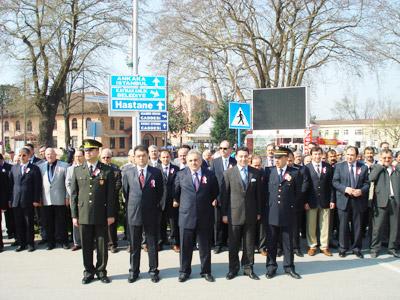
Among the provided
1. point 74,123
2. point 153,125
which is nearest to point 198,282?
point 153,125

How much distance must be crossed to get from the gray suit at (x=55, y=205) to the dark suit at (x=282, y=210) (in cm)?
400

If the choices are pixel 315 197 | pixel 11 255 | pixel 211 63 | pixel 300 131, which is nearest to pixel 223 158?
pixel 315 197

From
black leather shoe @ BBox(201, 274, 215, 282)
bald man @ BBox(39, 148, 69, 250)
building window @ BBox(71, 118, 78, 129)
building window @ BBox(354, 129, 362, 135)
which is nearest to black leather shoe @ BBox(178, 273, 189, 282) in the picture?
black leather shoe @ BBox(201, 274, 215, 282)

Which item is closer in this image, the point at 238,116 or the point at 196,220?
the point at 196,220

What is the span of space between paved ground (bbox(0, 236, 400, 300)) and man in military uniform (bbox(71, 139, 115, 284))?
33cm

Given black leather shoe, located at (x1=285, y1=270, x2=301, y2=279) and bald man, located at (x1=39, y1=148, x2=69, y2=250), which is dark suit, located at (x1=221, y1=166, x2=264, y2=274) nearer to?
black leather shoe, located at (x1=285, y1=270, x2=301, y2=279)

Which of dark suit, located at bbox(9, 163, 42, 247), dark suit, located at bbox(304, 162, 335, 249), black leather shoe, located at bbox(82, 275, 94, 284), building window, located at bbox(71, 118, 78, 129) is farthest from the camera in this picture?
building window, located at bbox(71, 118, 78, 129)

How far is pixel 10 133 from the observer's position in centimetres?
7219

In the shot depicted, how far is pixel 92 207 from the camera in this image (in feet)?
19.6

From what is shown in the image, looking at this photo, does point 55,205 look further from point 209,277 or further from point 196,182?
point 209,277

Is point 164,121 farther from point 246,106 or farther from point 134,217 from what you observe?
point 134,217

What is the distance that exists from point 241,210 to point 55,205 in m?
3.87

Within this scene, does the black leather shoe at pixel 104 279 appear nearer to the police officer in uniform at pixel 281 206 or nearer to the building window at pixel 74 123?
the police officer in uniform at pixel 281 206

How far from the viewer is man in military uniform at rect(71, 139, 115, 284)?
5.99 m
